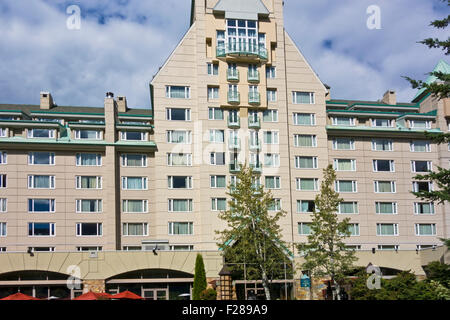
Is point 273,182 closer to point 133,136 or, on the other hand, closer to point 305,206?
point 305,206

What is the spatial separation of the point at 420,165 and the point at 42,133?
4203 cm

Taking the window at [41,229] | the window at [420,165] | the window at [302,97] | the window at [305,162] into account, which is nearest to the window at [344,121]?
the window at [302,97]

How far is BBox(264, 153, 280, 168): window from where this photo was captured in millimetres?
59969

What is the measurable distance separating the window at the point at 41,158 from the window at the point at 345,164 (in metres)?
30.6

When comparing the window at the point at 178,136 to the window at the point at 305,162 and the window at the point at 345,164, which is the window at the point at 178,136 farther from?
the window at the point at 345,164

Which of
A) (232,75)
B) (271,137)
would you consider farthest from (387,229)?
(232,75)

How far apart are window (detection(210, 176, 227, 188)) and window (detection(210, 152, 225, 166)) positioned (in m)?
1.47

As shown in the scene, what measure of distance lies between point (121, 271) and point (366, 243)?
26.4 m

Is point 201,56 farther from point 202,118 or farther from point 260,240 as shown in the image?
point 260,240

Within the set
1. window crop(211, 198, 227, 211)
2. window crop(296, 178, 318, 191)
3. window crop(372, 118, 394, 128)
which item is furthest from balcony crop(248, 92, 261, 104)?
window crop(372, 118, 394, 128)

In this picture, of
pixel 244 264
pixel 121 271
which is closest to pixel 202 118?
pixel 121 271

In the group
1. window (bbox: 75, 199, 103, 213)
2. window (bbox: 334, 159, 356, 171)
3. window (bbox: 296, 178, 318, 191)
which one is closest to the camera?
window (bbox: 75, 199, 103, 213)

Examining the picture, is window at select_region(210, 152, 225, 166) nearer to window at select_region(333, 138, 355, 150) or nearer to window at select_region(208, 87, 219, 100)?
window at select_region(208, 87, 219, 100)

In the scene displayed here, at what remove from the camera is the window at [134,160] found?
2383 inches
